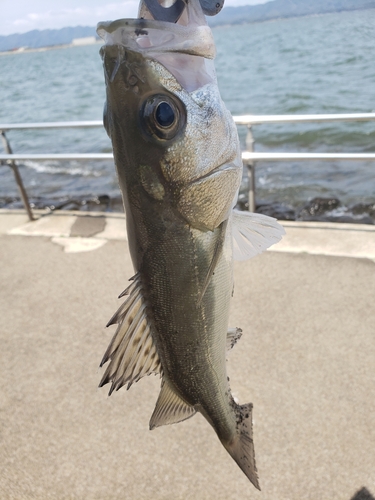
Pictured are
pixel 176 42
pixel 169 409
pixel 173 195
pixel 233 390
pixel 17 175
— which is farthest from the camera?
pixel 17 175

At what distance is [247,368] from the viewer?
3.00 meters

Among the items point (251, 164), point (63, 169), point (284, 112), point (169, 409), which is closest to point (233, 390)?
point (169, 409)

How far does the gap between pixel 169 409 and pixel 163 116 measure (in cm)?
96

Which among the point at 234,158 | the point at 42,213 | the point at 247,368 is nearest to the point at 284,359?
the point at 247,368

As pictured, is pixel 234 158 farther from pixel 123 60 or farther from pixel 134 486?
pixel 134 486

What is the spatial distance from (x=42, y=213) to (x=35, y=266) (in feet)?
4.88

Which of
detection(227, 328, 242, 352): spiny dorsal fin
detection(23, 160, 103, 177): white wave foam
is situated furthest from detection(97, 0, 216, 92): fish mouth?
detection(23, 160, 103, 177): white wave foam

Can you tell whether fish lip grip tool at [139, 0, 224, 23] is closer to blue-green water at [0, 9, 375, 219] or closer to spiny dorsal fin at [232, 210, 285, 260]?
spiny dorsal fin at [232, 210, 285, 260]

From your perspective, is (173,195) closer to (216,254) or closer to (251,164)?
(216,254)

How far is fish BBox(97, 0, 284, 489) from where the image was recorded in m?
1.14

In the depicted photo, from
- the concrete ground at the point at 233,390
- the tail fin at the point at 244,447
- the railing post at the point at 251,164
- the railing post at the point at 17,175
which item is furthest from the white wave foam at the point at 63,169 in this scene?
the tail fin at the point at 244,447

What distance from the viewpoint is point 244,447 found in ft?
5.33

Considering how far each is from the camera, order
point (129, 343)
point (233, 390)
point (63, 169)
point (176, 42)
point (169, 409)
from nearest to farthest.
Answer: point (176, 42) < point (129, 343) < point (169, 409) < point (233, 390) < point (63, 169)

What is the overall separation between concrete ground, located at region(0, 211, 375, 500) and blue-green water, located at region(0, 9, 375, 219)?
10.8 ft
